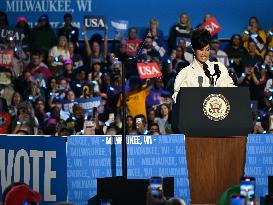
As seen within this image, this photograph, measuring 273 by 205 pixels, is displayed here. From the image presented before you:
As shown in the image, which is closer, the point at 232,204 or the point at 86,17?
the point at 232,204

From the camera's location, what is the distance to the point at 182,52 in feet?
55.7

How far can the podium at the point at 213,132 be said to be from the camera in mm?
8906

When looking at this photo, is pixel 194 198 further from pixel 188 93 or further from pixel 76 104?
pixel 76 104

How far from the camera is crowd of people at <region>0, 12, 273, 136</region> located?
598 inches

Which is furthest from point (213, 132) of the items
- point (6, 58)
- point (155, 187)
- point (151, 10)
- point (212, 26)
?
point (151, 10)

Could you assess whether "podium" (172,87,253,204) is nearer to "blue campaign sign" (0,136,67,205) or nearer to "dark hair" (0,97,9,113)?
"blue campaign sign" (0,136,67,205)

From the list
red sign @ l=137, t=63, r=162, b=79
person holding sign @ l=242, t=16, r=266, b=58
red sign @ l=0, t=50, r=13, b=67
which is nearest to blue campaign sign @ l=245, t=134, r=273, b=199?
red sign @ l=137, t=63, r=162, b=79

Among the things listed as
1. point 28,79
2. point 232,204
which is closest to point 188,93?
point 232,204

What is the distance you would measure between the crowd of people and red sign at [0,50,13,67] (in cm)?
7

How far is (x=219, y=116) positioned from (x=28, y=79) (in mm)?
8153

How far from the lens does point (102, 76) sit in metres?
16.5

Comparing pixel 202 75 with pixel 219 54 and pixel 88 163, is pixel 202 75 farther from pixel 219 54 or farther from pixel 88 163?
pixel 219 54

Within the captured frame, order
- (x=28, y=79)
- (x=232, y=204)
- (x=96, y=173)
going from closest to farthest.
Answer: (x=232, y=204)
(x=96, y=173)
(x=28, y=79)

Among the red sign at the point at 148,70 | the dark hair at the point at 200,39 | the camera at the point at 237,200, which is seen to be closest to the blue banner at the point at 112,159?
the dark hair at the point at 200,39
